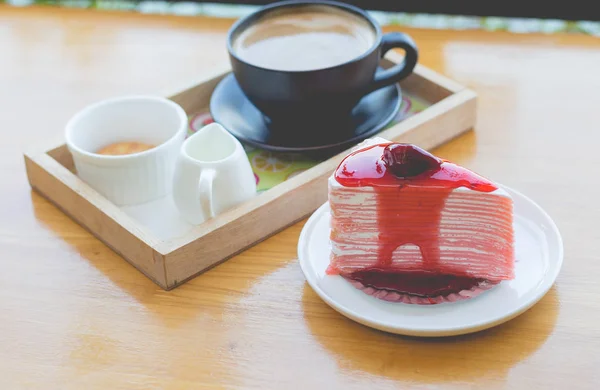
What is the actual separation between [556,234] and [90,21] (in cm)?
100

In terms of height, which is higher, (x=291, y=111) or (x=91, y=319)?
(x=291, y=111)

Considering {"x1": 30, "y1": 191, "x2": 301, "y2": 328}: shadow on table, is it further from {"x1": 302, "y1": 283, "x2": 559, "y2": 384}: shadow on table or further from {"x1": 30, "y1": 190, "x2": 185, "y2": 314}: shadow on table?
{"x1": 302, "y1": 283, "x2": 559, "y2": 384}: shadow on table

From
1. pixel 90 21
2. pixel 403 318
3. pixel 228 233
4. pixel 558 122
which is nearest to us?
pixel 403 318

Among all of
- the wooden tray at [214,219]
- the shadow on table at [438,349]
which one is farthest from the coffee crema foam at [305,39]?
the shadow on table at [438,349]

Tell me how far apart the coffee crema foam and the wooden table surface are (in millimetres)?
166

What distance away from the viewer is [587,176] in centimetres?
113

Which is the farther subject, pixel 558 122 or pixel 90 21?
pixel 90 21

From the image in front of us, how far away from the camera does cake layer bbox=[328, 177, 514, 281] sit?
899mm

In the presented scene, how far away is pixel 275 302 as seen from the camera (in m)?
0.96

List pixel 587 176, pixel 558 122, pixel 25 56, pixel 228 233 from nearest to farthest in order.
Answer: pixel 228 233 → pixel 587 176 → pixel 558 122 → pixel 25 56

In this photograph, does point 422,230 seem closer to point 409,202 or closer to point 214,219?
point 409,202

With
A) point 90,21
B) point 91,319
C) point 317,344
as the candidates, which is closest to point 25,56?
point 90,21

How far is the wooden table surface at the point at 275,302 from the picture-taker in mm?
870

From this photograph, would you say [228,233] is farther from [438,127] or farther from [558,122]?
[558,122]
